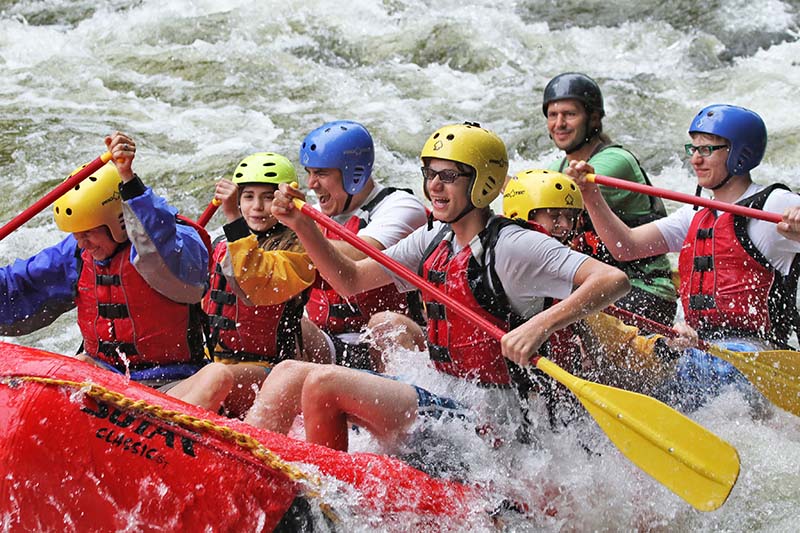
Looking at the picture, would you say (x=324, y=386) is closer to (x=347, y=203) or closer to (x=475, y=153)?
(x=475, y=153)

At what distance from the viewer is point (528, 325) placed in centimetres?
319

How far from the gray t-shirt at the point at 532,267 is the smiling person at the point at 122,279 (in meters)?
1.19

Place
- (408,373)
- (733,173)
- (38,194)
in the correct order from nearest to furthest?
1. (408,373)
2. (733,173)
3. (38,194)

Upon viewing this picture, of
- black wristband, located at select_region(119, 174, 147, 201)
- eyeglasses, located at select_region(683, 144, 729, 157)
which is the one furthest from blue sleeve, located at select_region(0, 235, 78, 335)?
eyeglasses, located at select_region(683, 144, 729, 157)

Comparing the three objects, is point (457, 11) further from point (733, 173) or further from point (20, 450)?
point (20, 450)

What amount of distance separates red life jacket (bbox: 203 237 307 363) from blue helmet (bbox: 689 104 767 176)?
6.25ft

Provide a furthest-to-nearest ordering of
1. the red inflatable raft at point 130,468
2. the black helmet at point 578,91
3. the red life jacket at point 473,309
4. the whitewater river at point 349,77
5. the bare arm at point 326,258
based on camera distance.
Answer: the whitewater river at point 349,77 → the black helmet at point 578,91 → the bare arm at point 326,258 → the red life jacket at point 473,309 → the red inflatable raft at point 130,468

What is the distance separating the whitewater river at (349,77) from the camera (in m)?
8.90

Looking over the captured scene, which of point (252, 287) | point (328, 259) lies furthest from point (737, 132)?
point (252, 287)

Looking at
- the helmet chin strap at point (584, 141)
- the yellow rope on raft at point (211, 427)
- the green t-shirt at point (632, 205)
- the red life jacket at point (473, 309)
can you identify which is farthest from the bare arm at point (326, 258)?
the helmet chin strap at point (584, 141)

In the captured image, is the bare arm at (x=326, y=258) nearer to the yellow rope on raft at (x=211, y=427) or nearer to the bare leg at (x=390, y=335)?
the bare leg at (x=390, y=335)

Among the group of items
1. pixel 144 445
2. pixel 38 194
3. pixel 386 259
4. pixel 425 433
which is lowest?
pixel 38 194

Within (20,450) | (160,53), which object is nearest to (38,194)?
(160,53)

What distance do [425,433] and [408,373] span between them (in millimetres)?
644
